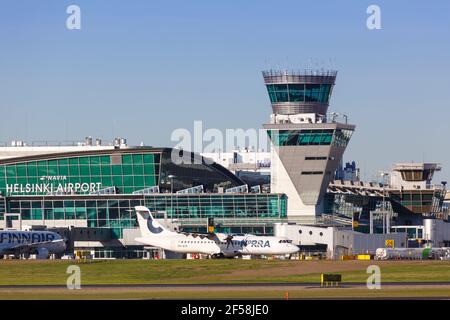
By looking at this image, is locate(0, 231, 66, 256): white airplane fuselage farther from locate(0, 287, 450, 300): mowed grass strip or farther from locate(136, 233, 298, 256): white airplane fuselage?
locate(0, 287, 450, 300): mowed grass strip

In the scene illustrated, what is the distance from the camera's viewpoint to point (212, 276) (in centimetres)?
13025

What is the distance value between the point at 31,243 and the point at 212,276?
5921cm

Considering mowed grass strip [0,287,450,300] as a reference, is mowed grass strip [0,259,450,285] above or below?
below

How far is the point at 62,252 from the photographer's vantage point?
191 m

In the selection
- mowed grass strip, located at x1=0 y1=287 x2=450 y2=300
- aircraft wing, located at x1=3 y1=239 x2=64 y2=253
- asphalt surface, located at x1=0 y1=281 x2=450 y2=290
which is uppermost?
mowed grass strip, located at x1=0 y1=287 x2=450 y2=300

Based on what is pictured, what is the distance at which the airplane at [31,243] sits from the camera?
17900 cm

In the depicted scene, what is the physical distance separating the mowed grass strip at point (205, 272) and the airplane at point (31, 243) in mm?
17601

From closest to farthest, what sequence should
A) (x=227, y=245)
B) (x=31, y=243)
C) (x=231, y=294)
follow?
1. (x=231, y=294)
2. (x=227, y=245)
3. (x=31, y=243)

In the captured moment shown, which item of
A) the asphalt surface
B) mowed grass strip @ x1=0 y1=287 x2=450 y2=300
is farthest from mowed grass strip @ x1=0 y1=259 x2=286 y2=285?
mowed grass strip @ x1=0 y1=287 x2=450 y2=300

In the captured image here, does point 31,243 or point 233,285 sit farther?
point 31,243

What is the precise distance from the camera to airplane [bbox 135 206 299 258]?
17562 centimetres

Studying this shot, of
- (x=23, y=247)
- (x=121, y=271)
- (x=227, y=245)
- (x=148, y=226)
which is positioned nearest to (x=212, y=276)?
(x=121, y=271)

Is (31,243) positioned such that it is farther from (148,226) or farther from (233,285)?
(233,285)
